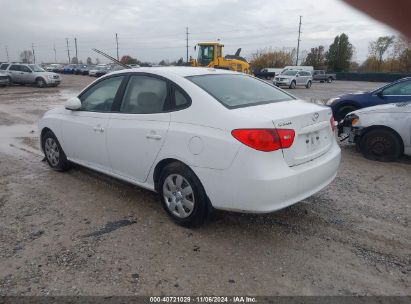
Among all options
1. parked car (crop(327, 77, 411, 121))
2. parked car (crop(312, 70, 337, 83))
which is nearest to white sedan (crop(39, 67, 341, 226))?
parked car (crop(327, 77, 411, 121))

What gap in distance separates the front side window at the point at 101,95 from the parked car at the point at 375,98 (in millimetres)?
6037

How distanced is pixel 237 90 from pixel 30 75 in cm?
2533

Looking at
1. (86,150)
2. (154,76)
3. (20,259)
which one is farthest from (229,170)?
(86,150)

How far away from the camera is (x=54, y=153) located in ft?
18.4

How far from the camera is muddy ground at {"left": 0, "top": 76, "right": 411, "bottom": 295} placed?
288 cm

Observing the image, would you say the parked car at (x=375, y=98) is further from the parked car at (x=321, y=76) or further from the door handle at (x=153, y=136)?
the parked car at (x=321, y=76)

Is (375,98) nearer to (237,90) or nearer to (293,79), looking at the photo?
(237,90)

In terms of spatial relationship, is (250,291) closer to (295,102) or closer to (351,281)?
(351,281)

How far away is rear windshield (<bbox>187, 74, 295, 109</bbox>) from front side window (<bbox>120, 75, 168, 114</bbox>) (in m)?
0.37

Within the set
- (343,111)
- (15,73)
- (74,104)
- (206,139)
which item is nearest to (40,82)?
(15,73)

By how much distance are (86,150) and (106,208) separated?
3.22 feet

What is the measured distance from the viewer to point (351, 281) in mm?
2910

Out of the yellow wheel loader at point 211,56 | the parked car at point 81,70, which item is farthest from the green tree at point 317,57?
the yellow wheel loader at point 211,56

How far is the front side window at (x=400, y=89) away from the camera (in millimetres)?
7682
